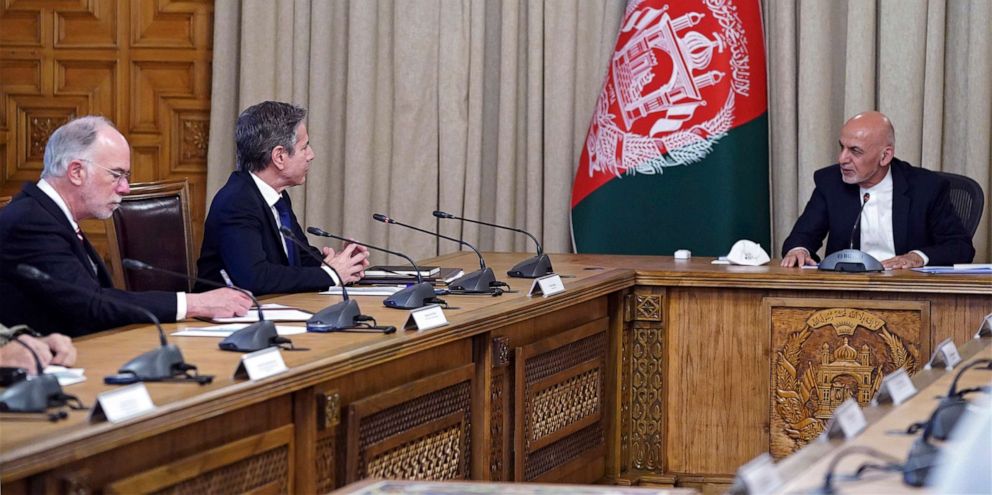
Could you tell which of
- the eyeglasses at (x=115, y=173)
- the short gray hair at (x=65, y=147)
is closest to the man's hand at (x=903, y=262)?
the eyeglasses at (x=115, y=173)

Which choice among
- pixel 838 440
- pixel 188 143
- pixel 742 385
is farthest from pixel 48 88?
pixel 838 440

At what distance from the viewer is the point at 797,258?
489cm

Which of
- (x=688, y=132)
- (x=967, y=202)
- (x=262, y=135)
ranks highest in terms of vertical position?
(x=688, y=132)

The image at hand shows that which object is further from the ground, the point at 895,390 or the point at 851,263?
the point at 851,263

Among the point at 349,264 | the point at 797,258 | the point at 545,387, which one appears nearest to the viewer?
the point at 545,387

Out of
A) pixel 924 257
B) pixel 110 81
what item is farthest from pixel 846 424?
pixel 110 81

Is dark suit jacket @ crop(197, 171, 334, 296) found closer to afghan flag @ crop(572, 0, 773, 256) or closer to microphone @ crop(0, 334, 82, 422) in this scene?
microphone @ crop(0, 334, 82, 422)

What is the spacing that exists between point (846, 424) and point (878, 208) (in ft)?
10.6

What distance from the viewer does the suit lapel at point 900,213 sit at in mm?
5031

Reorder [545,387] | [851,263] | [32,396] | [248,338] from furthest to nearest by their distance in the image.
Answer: [851,263] < [545,387] < [248,338] < [32,396]

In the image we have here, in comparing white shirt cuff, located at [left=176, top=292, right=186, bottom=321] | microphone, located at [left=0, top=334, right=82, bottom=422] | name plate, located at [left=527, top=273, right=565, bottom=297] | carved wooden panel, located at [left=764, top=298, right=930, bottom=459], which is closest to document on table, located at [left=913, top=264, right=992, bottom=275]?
carved wooden panel, located at [left=764, top=298, right=930, bottom=459]

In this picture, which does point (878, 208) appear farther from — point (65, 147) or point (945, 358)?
point (65, 147)

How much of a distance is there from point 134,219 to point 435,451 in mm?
1533

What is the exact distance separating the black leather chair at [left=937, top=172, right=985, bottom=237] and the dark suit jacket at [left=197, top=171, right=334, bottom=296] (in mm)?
2426
